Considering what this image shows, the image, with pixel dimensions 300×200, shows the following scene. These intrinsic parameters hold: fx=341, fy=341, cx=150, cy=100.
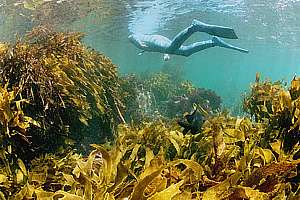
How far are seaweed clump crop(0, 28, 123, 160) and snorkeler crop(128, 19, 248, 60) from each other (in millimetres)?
3541

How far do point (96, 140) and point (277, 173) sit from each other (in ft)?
12.3

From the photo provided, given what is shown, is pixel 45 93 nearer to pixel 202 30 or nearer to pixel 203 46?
pixel 202 30

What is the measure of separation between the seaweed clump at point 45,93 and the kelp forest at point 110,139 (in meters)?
0.01

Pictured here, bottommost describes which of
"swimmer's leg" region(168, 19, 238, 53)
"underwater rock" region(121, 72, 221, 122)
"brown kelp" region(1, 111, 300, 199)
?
"underwater rock" region(121, 72, 221, 122)

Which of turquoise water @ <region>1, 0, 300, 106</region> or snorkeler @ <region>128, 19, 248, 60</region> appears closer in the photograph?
snorkeler @ <region>128, 19, 248, 60</region>

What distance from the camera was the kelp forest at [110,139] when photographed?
6.44 ft

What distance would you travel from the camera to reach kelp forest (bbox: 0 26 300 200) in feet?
6.44

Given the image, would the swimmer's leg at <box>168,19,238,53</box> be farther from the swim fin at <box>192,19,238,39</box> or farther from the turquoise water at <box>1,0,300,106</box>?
the turquoise water at <box>1,0,300,106</box>

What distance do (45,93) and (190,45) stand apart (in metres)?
8.04

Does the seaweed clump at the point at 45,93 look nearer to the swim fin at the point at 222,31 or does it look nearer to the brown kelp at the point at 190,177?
the brown kelp at the point at 190,177

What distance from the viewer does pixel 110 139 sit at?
5.66m

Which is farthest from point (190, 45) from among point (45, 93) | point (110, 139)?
point (45, 93)

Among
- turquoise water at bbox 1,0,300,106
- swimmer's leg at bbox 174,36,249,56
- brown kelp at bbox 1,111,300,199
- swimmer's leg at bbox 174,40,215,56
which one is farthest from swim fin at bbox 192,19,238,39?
turquoise water at bbox 1,0,300,106

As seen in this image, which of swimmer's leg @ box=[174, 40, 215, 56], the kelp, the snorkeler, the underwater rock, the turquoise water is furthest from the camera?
the turquoise water
